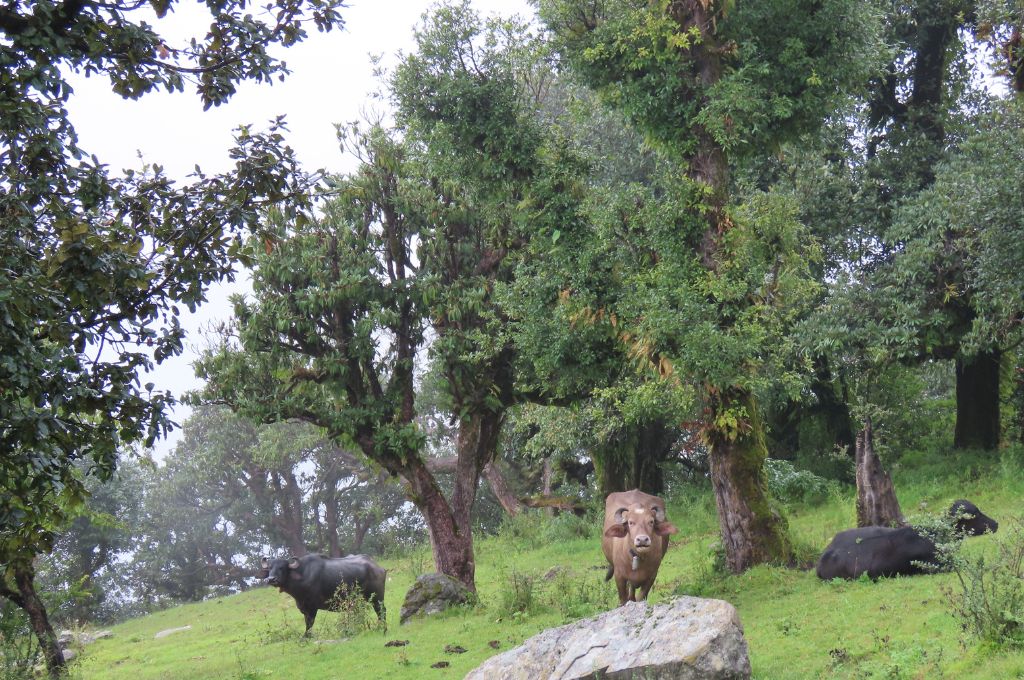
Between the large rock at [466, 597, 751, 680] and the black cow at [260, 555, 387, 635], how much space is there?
32.4 feet

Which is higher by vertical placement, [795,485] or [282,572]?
[795,485]

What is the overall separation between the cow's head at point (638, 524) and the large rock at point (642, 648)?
3.55 metres

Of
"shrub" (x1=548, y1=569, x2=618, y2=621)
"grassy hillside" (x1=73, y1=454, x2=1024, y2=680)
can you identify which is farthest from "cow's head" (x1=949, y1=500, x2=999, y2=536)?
"shrub" (x1=548, y1=569, x2=618, y2=621)

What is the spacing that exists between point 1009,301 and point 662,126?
7892 millimetres

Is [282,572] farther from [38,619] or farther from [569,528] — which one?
[569,528]

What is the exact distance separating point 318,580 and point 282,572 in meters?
0.78

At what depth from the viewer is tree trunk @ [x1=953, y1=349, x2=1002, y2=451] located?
2608cm

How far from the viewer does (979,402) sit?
86.3ft

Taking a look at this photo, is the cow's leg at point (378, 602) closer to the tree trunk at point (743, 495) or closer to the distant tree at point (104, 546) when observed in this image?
the tree trunk at point (743, 495)

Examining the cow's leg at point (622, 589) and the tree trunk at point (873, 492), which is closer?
the cow's leg at point (622, 589)

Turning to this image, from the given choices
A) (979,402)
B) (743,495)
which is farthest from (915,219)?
(743,495)

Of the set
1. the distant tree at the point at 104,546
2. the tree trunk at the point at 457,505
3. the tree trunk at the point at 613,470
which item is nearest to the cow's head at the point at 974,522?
the tree trunk at the point at 457,505

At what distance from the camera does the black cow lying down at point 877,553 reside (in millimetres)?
14422

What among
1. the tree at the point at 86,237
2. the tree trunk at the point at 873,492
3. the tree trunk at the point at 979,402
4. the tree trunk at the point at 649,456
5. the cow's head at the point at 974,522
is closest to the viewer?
the tree at the point at 86,237
